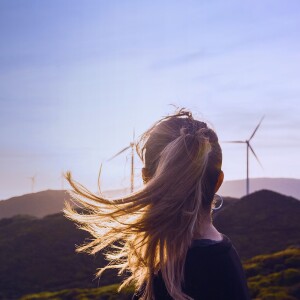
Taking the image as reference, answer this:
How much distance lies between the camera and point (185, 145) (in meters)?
4.19

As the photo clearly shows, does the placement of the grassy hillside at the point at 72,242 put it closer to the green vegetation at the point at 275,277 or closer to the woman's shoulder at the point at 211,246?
the green vegetation at the point at 275,277

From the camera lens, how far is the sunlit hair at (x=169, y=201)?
403 cm

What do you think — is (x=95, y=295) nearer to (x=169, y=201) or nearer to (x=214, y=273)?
(x=169, y=201)

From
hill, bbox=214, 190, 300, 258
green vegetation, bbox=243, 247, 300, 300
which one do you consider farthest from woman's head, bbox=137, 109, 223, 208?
hill, bbox=214, 190, 300, 258

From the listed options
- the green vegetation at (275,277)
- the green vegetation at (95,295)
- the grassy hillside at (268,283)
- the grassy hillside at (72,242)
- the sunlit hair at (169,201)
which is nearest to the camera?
the sunlit hair at (169,201)

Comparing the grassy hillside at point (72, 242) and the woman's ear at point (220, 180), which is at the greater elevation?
the woman's ear at point (220, 180)

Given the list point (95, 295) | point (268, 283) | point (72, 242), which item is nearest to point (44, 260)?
point (72, 242)

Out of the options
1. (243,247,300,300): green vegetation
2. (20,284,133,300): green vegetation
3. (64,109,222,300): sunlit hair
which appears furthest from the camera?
(20,284,133,300): green vegetation

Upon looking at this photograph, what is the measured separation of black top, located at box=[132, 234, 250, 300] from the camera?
12.2 feet

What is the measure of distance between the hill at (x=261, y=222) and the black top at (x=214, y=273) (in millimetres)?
56246

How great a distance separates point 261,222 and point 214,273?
67352mm

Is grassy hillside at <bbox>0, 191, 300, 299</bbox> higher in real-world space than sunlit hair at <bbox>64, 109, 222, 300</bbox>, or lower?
lower

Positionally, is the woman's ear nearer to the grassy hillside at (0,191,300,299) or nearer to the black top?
the black top

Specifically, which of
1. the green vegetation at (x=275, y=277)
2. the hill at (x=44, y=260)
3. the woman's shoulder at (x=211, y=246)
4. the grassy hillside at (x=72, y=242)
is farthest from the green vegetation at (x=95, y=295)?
the woman's shoulder at (x=211, y=246)
